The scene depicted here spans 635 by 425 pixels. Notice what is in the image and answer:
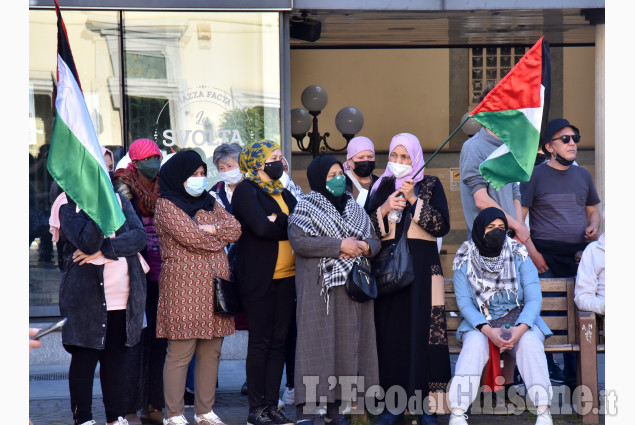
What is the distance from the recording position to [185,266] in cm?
629

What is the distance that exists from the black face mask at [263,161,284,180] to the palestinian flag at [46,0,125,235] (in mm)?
1147

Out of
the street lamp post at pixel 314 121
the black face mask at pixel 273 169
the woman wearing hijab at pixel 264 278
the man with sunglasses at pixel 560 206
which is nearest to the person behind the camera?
the woman wearing hijab at pixel 264 278

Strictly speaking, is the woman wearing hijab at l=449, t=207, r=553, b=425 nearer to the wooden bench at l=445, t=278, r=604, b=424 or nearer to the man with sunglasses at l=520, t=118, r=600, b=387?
the wooden bench at l=445, t=278, r=604, b=424

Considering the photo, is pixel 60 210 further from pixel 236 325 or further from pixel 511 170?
pixel 511 170

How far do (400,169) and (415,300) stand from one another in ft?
2.94

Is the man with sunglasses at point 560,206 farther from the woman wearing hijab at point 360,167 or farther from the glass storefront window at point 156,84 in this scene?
the glass storefront window at point 156,84

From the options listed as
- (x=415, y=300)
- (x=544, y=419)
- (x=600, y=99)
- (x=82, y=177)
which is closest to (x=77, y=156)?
(x=82, y=177)

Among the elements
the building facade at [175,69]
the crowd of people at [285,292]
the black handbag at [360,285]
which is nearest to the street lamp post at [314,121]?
the building facade at [175,69]

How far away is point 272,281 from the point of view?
21.0ft

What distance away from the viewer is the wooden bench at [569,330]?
6605 mm

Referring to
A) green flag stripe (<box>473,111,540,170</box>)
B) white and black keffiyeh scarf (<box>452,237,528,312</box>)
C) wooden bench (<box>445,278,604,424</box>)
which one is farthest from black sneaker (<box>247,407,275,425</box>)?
green flag stripe (<box>473,111,540,170</box>)

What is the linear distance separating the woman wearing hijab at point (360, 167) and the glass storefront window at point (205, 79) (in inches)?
105

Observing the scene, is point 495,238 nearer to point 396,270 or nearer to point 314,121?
point 396,270

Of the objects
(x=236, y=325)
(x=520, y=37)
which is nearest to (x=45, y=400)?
(x=236, y=325)
